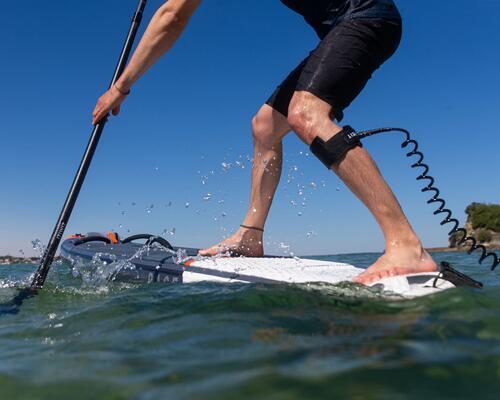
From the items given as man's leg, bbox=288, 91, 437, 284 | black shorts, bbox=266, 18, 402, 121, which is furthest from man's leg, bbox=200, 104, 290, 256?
man's leg, bbox=288, 91, 437, 284

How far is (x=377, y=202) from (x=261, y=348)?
1.43 meters

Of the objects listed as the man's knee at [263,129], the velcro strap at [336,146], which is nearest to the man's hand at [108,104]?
the man's knee at [263,129]

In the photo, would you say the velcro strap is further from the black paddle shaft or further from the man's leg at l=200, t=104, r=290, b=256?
the black paddle shaft

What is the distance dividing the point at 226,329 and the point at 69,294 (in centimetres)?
169

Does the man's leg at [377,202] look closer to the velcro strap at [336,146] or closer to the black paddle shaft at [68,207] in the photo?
the velcro strap at [336,146]

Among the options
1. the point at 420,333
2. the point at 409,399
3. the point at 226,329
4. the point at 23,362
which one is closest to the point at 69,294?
the point at 23,362

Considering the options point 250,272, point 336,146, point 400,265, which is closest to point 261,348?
point 400,265

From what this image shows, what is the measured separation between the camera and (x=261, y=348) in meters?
1.45

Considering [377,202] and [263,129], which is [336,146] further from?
[263,129]

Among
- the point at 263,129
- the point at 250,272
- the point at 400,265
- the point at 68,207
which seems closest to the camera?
the point at 400,265

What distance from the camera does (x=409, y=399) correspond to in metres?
1.04

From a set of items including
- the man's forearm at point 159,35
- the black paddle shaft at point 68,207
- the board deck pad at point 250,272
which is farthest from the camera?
the black paddle shaft at point 68,207

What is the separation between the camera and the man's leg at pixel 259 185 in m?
4.03

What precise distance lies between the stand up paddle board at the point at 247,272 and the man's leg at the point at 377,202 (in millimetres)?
97
